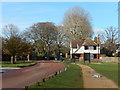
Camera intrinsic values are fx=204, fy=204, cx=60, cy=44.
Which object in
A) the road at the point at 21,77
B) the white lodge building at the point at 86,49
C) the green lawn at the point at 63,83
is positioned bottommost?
the road at the point at 21,77

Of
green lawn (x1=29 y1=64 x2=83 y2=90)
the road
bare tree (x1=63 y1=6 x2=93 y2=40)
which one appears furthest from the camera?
bare tree (x1=63 y1=6 x2=93 y2=40)

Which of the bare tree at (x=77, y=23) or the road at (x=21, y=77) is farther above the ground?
the bare tree at (x=77, y=23)

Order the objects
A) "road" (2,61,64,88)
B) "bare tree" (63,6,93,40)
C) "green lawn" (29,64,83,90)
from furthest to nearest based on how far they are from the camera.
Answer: "bare tree" (63,6,93,40), "road" (2,61,64,88), "green lawn" (29,64,83,90)

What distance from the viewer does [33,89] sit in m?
11.7

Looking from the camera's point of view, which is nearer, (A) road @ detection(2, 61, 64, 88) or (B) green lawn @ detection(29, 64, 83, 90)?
(B) green lawn @ detection(29, 64, 83, 90)

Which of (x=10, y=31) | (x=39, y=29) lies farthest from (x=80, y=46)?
(x=10, y=31)

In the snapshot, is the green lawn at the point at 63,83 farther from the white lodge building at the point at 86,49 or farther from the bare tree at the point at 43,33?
the bare tree at the point at 43,33

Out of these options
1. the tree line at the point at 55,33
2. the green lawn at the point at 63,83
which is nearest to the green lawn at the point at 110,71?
the green lawn at the point at 63,83

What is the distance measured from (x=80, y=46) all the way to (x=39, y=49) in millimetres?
17105

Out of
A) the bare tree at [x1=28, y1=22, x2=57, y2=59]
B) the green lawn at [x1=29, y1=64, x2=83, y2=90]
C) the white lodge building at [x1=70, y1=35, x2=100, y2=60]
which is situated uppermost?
the bare tree at [x1=28, y1=22, x2=57, y2=59]

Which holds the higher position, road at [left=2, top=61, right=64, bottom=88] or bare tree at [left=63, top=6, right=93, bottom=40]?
bare tree at [left=63, top=6, right=93, bottom=40]

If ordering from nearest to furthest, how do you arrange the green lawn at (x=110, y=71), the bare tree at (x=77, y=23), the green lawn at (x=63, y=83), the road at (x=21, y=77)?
the green lawn at (x=63, y=83) < the road at (x=21, y=77) < the green lawn at (x=110, y=71) < the bare tree at (x=77, y=23)

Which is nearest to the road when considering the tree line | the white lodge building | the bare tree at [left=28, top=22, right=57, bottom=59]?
the tree line

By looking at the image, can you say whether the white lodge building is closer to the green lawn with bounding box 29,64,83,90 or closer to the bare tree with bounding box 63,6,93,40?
the bare tree with bounding box 63,6,93,40
